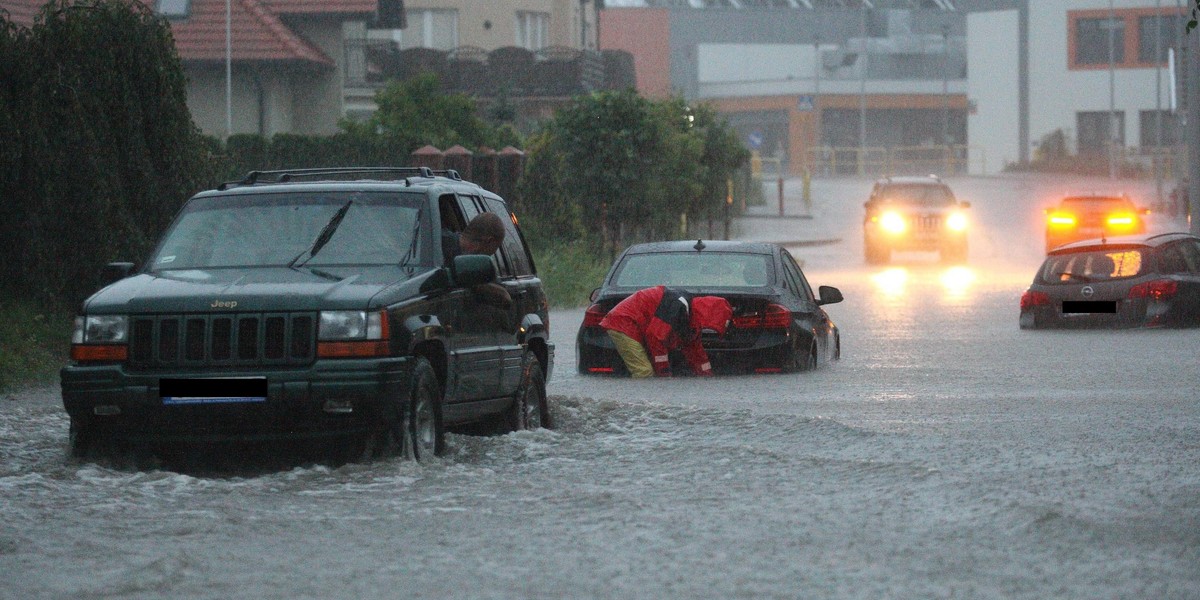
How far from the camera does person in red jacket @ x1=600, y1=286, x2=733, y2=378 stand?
16250 mm

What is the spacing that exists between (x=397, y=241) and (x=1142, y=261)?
13.6 m

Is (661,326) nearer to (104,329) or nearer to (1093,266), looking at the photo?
(104,329)

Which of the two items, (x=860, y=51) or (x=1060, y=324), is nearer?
(x=1060, y=324)

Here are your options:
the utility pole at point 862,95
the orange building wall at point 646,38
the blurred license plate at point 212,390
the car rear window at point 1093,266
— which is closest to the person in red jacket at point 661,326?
the blurred license plate at point 212,390

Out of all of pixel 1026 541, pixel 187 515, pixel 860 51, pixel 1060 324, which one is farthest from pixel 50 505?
pixel 860 51

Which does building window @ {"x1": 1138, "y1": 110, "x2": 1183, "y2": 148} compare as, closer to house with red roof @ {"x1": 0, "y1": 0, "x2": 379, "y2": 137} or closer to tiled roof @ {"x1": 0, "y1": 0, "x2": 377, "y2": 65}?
house with red roof @ {"x1": 0, "y1": 0, "x2": 379, "y2": 137}

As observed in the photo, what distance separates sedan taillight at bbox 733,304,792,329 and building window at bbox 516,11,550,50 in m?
44.1

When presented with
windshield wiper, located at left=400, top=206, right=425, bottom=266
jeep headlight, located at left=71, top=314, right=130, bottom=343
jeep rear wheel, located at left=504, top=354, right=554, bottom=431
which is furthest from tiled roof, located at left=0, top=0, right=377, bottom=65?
jeep headlight, located at left=71, top=314, right=130, bottom=343

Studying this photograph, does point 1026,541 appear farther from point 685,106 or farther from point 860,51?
point 860,51

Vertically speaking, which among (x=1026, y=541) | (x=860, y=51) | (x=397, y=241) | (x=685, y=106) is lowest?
(x=1026, y=541)

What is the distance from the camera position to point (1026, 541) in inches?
312

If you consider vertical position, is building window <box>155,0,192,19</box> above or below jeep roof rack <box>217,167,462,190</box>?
above

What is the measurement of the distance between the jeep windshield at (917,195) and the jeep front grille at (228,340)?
33028 millimetres

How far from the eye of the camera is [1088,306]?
73.4 feet
